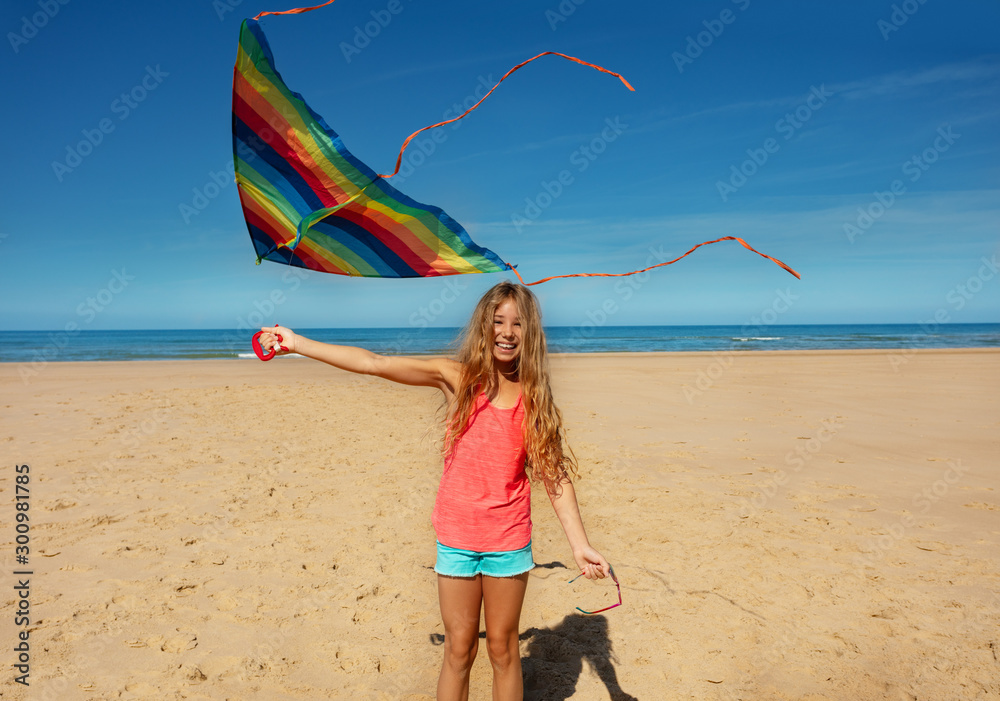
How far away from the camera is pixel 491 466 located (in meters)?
2.35

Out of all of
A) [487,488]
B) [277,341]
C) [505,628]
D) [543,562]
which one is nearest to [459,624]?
[505,628]

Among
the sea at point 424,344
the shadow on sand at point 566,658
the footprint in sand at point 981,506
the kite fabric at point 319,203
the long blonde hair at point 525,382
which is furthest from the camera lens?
the sea at point 424,344

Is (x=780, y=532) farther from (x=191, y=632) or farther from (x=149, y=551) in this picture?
(x=149, y=551)

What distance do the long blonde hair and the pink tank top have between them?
40 millimetres

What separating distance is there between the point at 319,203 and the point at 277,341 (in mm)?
745

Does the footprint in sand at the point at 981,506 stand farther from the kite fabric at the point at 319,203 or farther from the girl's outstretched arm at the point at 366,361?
the girl's outstretched arm at the point at 366,361

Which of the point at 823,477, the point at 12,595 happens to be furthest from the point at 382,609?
the point at 823,477

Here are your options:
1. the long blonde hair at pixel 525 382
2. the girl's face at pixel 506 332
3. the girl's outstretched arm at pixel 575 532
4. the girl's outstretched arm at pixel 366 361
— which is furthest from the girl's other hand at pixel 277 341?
the girl's outstretched arm at pixel 575 532

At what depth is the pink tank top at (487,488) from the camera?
7.54ft

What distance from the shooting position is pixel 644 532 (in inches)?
196

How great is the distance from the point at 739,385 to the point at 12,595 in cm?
1303

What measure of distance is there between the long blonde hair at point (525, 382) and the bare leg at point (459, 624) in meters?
0.48

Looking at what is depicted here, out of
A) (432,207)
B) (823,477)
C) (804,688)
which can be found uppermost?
(432,207)

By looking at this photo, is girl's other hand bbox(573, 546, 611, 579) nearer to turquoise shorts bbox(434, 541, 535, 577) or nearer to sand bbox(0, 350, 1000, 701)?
turquoise shorts bbox(434, 541, 535, 577)
